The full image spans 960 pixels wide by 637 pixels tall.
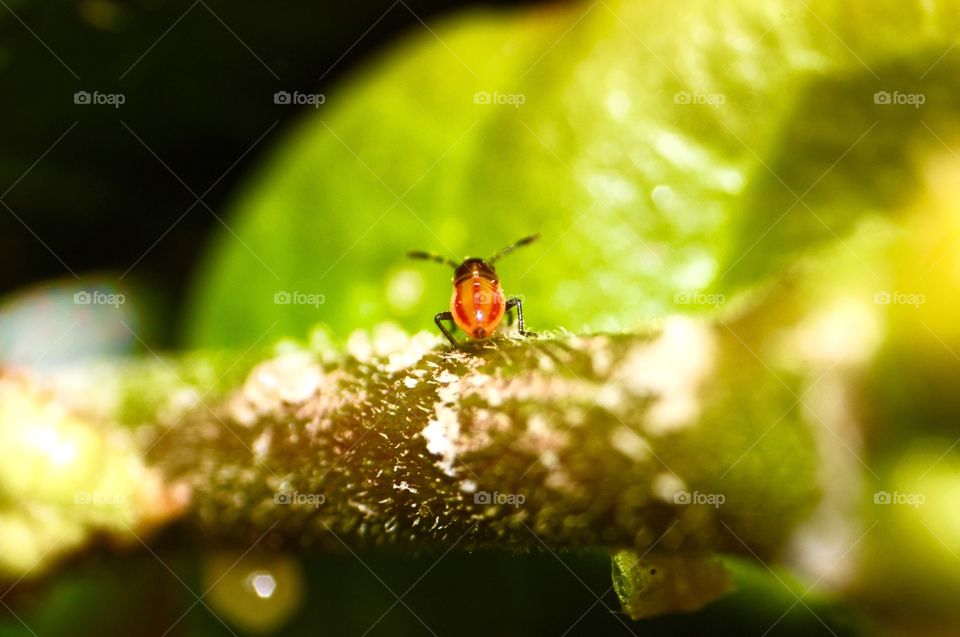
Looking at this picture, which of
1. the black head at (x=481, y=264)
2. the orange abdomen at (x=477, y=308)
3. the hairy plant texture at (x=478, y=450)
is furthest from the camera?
the black head at (x=481, y=264)

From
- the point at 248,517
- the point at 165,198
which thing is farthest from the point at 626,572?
the point at 165,198

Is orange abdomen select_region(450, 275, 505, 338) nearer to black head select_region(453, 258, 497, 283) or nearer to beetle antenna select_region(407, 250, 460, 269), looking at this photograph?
black head select_region(453, 258, 497, 283)

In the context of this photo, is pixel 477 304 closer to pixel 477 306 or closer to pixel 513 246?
pixel 477 306

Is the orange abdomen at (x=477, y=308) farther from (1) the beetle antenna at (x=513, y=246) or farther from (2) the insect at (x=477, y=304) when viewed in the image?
(1) the beetle antenna at (x=513, y=246)

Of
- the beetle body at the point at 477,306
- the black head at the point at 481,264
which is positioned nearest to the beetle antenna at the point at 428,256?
the black head at the point at 481,264

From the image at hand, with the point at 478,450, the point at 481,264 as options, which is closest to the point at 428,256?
the point at 481,264

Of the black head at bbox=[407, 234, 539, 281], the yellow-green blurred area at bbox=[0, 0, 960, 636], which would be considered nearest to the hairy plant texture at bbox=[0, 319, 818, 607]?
the yellow-green blurred area at bbox=[0, 0, 960, 636]

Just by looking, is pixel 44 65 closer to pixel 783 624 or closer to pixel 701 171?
pixel 701 171
